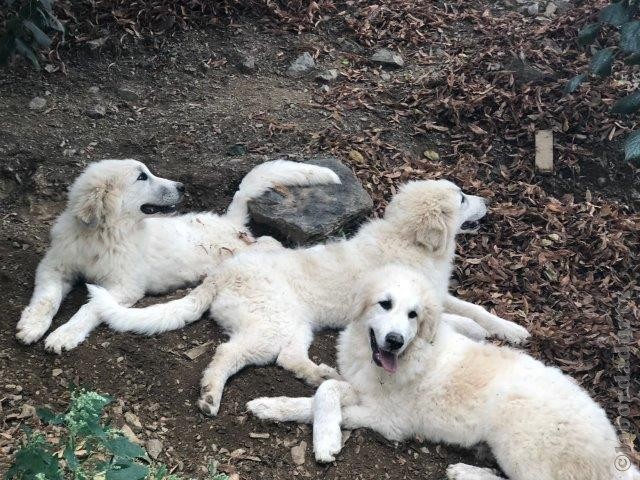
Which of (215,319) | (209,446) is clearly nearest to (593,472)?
(209,446)

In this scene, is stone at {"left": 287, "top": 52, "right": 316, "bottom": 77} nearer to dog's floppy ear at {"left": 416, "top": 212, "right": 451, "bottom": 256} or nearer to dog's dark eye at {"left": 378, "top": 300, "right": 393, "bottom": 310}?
dog's floppy ear at {"left": 416, "top": 212, "right": 451, "bottom": 256}

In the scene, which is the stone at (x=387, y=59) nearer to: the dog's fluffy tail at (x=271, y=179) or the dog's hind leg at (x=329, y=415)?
the dog's fluffy tail at (x=271, y=179)

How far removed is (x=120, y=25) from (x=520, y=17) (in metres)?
4.60

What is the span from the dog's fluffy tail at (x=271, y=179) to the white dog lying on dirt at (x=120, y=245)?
25 centimetres

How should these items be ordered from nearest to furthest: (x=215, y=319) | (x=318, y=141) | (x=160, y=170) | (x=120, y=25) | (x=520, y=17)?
(x=215, y=319) → (x=160, y=170) → (x=318, y=141) → (x=120, y=25) → (x=520, y=17)

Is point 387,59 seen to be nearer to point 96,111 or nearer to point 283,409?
point 96,111

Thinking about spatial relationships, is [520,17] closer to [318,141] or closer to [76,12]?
[318,141]

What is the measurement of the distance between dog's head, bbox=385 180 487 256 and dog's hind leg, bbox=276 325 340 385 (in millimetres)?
1244

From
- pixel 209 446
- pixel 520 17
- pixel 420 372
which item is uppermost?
pixel 520 17

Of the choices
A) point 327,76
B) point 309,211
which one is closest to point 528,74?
point 327,76

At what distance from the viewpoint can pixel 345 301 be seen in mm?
5414

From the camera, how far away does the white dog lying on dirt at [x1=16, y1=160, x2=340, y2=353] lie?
5121 millimetres

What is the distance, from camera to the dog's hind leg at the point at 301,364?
4871 mm

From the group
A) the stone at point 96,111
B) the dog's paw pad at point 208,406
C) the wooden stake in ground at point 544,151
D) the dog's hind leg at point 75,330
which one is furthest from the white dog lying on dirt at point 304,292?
the stone at point 96,111
